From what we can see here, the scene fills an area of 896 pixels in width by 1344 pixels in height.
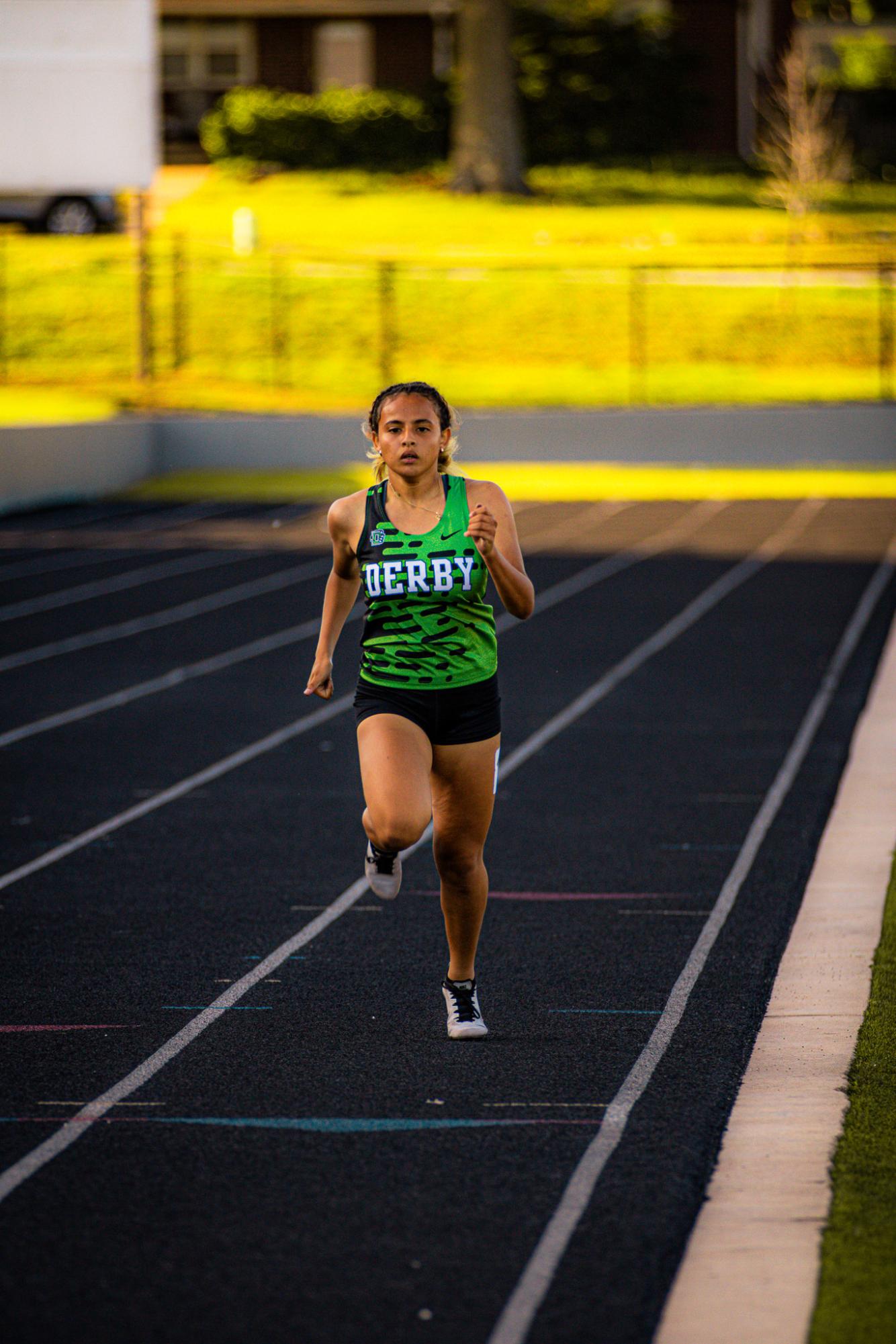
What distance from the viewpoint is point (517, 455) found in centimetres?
2959

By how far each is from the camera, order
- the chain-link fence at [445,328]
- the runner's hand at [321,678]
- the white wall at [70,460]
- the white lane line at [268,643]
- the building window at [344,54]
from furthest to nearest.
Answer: the building window at [344,54]
the chain-link fence at [445,328]
the white wall at [70,460]
the white lane line at [268,643]
the runner's hand at [321,678]

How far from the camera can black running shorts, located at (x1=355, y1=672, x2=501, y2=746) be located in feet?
17.9

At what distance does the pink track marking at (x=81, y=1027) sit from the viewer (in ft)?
19.3

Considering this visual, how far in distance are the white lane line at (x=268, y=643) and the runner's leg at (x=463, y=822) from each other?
5.81 m

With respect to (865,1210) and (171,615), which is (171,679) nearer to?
(171,615)

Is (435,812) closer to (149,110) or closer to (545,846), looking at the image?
(545,846)

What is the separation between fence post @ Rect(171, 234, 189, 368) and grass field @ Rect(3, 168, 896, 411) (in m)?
0.09

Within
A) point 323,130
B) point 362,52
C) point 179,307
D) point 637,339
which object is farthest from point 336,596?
point 362,52

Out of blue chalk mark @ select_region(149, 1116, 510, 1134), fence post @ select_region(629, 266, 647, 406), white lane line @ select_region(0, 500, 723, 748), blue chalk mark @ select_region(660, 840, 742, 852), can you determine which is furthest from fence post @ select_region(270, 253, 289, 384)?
blue chalk mark @ select_region(149, 1116, 510, 1134)

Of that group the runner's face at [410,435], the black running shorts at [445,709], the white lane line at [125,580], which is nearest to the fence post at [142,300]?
the white lane line at [125,580]

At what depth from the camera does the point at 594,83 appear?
2160 inches

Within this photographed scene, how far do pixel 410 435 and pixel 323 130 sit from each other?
162 ft

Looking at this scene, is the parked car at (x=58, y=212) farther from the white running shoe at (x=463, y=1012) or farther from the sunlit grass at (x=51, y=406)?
the white running shoe at (x=463, y=1012)

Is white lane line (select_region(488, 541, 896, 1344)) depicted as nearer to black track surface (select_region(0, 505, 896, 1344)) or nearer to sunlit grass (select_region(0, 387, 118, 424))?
black track surface (select_region(0, 505, 896, 1344))
